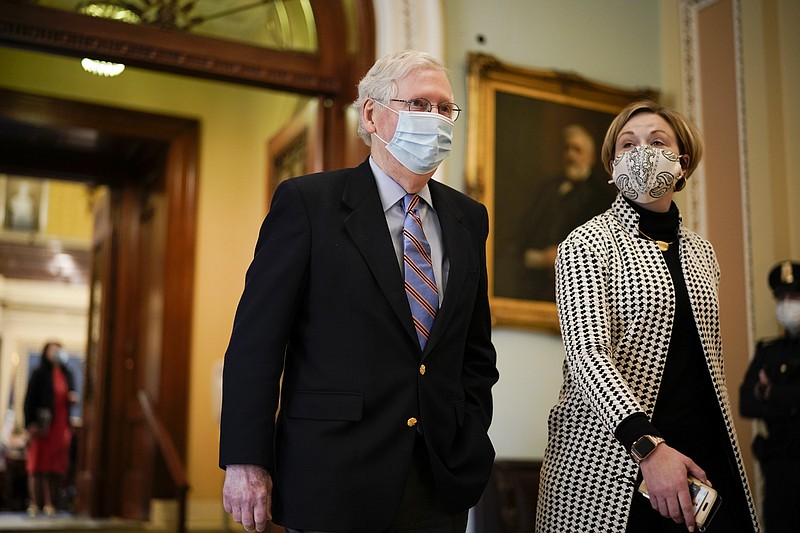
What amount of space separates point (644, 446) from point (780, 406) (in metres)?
3.01

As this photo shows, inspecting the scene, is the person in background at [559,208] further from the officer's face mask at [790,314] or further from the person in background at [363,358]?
the person in background at [363,358]

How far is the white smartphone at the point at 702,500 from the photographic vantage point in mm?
2047

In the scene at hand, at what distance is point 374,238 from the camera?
2.26 meters

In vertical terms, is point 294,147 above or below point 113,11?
below

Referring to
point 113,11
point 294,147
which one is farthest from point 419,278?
point 294,147

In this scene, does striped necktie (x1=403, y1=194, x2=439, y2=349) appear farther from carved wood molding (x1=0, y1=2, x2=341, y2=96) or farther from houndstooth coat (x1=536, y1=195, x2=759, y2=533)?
carved wood molding (x1=0, y1=2, x2=341, y2=96)

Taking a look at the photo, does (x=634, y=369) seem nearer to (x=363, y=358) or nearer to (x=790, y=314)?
(x=363, y=358)

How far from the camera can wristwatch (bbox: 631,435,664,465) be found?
2092 millimetres

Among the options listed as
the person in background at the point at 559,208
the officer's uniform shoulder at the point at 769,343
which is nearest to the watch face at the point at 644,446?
the person in background at the point at 559,208

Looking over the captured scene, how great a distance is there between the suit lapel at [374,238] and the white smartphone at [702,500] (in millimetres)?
688

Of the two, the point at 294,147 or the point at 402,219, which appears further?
the point at 294,147

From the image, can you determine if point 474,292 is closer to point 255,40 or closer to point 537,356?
point 537,356

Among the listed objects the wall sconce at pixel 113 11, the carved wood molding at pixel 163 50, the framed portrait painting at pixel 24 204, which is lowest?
the carved wood molding at pixel 163 50

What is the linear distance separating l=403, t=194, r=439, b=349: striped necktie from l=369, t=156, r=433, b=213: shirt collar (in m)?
0.06
